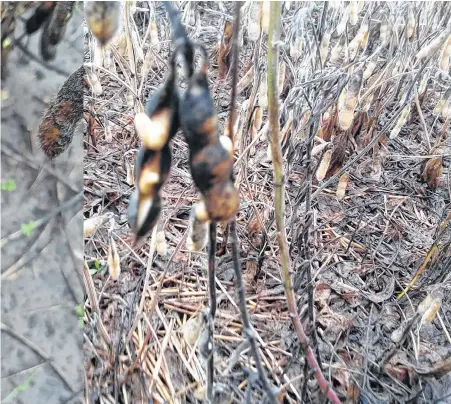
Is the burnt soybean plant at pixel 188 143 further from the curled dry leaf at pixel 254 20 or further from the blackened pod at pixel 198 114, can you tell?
the curled dry leaf at pixel 254 20

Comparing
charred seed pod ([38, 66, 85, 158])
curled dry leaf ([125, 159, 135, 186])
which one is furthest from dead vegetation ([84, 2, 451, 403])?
charred seed pod ([38, 66, 85, 158])

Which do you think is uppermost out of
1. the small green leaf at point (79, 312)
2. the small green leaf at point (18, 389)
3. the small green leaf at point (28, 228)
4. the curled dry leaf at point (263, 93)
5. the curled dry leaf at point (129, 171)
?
the curled dry leaf at point (263, 93)

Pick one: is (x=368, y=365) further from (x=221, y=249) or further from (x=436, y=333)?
(x=221, y=249)

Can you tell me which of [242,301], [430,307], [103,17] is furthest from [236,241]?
[430,307]

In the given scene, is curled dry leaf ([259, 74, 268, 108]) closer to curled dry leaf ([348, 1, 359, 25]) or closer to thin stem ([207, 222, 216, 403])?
curled dry leaf ([348, 1, 359, 25])

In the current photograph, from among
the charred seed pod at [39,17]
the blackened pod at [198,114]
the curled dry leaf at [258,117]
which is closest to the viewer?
the blackened pod at [198,114]

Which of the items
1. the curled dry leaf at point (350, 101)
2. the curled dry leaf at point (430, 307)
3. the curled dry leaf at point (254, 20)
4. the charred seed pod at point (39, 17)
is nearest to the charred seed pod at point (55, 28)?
the charred seed pod at point (39, 17)

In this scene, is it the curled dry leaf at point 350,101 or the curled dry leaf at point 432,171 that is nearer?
the curled dry leaf at point 350,101

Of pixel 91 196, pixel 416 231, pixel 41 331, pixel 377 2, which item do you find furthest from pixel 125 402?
pixel 377 2

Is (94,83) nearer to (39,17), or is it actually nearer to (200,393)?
(39,17)
